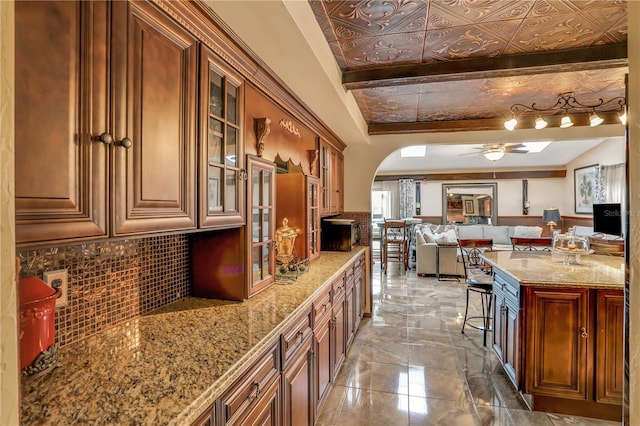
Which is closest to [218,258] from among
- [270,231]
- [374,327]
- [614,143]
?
[270,231]

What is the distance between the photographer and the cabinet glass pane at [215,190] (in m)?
1.45

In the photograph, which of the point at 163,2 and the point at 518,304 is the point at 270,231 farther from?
the point at 518,304

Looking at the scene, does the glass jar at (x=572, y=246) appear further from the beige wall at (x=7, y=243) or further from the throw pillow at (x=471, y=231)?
the throw pillow at (x=471, y=231)

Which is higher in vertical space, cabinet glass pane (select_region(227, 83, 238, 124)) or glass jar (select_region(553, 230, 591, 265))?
cabinet glass pane (select_region(227, 83, 238, 124))

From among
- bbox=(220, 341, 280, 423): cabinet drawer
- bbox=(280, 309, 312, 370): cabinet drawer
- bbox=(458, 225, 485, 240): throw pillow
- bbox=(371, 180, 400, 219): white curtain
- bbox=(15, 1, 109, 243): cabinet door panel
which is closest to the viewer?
bbox=(15, 1, 109, 243): cabinet door panel

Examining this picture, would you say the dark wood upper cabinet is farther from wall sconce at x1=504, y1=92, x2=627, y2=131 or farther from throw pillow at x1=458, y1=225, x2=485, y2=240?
throw pillow at x1=458, y1=225, x2=485, y2=240

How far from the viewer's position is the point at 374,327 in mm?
3738

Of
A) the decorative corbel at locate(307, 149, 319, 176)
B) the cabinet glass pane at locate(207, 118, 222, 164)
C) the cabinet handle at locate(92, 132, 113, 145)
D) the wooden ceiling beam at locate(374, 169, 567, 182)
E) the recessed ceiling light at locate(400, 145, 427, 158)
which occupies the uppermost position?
the recessed ceiling light at locate(400, 145, 427, 158)

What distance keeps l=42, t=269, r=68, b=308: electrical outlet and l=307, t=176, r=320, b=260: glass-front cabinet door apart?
1.71 metres

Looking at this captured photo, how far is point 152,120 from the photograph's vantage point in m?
1.10

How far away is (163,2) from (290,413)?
71.8 inches

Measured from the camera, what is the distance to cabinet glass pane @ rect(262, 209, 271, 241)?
1.97m

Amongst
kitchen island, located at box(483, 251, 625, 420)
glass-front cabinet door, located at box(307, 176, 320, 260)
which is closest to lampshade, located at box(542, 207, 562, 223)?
kitchen island, located at box(483, 251, 625, 420)

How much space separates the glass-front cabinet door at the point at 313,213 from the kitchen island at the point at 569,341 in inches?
62.1
